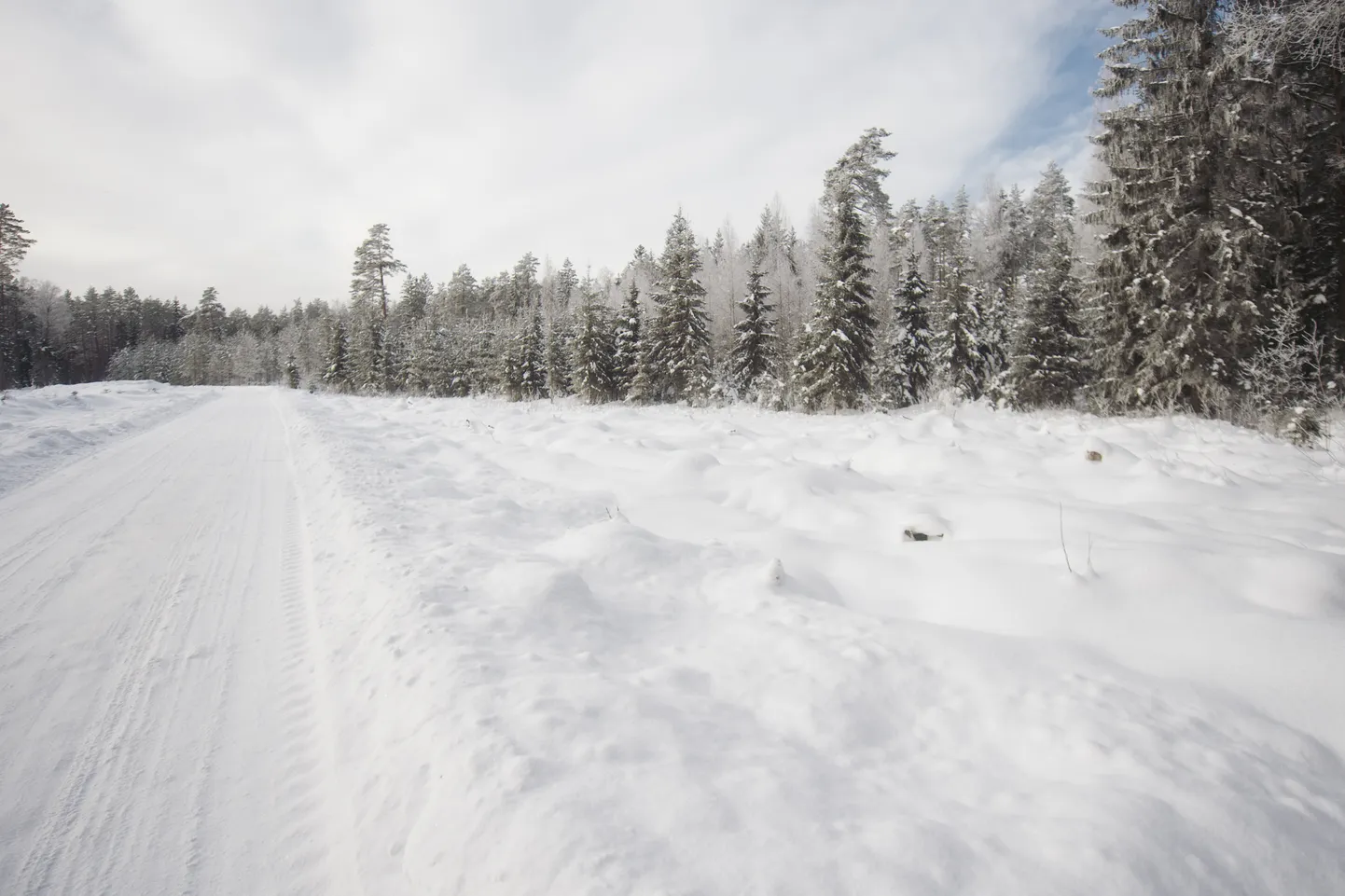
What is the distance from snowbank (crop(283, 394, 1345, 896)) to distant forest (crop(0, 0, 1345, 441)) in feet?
Result: 22.5

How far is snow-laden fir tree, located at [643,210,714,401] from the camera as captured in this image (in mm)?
25609

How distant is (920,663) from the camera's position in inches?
108

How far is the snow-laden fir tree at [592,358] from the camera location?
27688 mm

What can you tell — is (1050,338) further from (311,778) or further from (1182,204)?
(311,778)

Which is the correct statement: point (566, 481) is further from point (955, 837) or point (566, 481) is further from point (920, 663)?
point (955, 837)

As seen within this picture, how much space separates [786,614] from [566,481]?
15.0 feet

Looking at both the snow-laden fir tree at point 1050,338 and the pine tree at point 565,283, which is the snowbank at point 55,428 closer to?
the snow-laden fir tree at point 1050,338

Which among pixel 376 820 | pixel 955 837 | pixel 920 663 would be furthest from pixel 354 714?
pixel 920 663

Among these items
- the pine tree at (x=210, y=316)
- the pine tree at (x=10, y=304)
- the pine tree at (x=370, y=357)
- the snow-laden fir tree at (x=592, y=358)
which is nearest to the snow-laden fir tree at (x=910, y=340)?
the snow-laden fir tree at (x=592, y=358)

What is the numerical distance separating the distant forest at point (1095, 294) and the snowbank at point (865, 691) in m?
6.87

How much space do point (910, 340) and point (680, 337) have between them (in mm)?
10634

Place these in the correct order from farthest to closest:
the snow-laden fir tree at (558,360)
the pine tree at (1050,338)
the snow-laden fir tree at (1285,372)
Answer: the snow-laden fir tree at (558,360) < the pine tree at (1050,338) < the snow-laden fir tree at (1285,372)

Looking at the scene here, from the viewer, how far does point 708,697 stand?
8.74 ft

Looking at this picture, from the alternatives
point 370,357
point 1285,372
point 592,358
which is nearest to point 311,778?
point 1285,372
